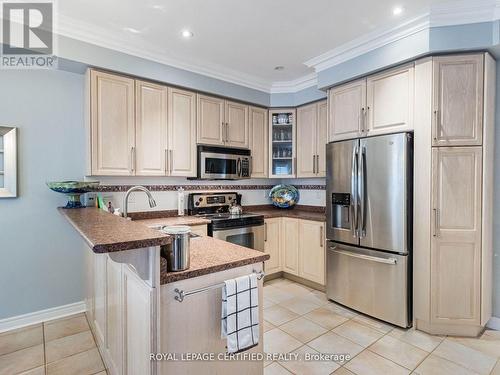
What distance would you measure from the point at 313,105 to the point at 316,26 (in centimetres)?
135

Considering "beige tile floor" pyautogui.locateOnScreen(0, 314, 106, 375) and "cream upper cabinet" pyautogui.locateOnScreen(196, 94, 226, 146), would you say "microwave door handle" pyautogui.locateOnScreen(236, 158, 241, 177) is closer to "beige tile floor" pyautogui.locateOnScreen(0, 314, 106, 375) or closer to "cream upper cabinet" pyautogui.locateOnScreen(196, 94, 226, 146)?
"cream upper cabinet" pyautogui.locateOnScreen(196, 94, 226, 146)

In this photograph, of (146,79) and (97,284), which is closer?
(97,284)

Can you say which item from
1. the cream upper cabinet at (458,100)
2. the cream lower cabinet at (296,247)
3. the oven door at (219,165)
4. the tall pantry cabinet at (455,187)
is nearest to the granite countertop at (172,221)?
the oven door at (219,165)

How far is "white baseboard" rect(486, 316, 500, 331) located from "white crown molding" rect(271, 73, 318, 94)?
314cm

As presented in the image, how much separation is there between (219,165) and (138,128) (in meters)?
1.07

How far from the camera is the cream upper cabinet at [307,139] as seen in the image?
381 cm

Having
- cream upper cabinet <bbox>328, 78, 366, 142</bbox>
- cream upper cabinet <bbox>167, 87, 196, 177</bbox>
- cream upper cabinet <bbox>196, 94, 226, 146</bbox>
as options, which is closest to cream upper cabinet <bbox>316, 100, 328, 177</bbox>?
cream upper cabinet <bbox>328, 78, 366, 142</bbox>

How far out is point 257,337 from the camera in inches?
58.7

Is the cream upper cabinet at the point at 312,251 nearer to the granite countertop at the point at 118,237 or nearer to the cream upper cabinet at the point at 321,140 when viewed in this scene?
the cream upper cabinet at the point at 321,140

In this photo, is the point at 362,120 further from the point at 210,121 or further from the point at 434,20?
the point at 210,121

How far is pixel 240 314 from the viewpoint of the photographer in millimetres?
1427

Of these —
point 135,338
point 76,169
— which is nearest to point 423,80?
point 135,338

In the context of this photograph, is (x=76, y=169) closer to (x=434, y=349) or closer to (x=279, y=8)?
(x=279, y=8)

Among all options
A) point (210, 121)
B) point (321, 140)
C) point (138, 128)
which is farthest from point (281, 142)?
point (138, 128)
